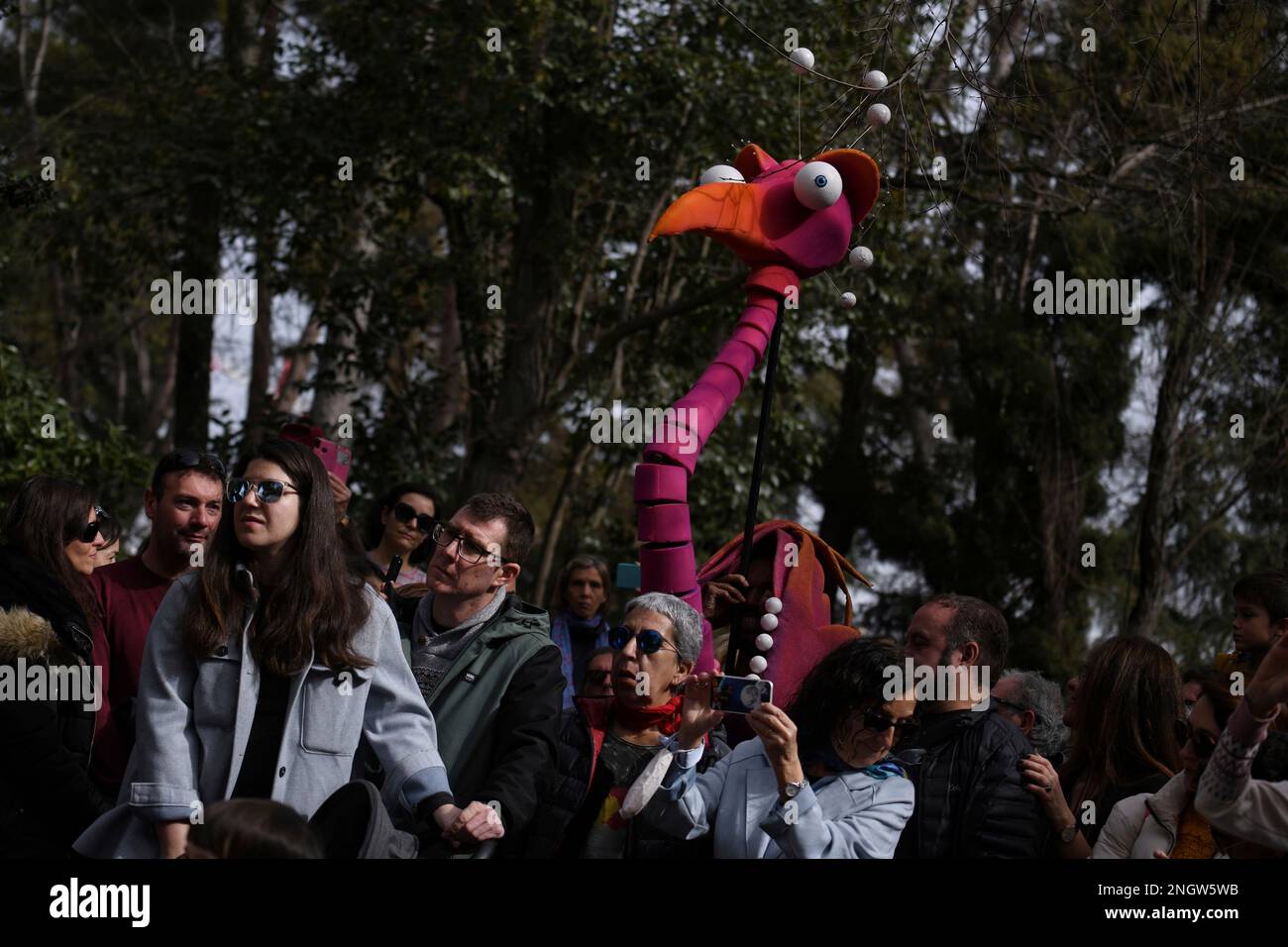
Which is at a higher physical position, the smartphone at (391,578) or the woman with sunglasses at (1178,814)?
the smartphone at (391,578)

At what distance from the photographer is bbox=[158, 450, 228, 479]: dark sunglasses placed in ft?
15.9

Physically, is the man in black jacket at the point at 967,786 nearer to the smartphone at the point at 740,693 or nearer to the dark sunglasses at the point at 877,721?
the dark sunglasses at the point at 877,721

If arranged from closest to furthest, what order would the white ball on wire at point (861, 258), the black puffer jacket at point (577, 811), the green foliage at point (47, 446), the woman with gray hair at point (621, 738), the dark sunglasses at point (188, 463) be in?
the black puffer jacket at point (577, 811)
the woman with gray hair at point (621, 738)
the dark sunglasses at point (188, 463)
the white ball on wire at point (861, 258)
the green foliage at point (47, 446)

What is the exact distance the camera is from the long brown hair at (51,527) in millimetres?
4445

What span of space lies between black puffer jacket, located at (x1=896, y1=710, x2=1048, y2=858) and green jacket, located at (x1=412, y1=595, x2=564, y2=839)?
3.23ft

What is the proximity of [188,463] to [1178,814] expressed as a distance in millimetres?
3152

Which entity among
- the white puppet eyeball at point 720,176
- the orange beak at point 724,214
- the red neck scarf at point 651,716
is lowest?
the red neck scarf at point 651,716

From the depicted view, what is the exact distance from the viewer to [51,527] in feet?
14.8

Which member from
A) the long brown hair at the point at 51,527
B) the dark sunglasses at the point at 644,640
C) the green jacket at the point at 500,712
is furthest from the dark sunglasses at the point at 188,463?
the dark sunglasses at the point at 644,640

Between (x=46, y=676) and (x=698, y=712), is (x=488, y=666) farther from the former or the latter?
(x=46, y=676)

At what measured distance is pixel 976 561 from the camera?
46.4ft

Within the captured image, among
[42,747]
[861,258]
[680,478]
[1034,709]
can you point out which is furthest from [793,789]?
[861,258]
